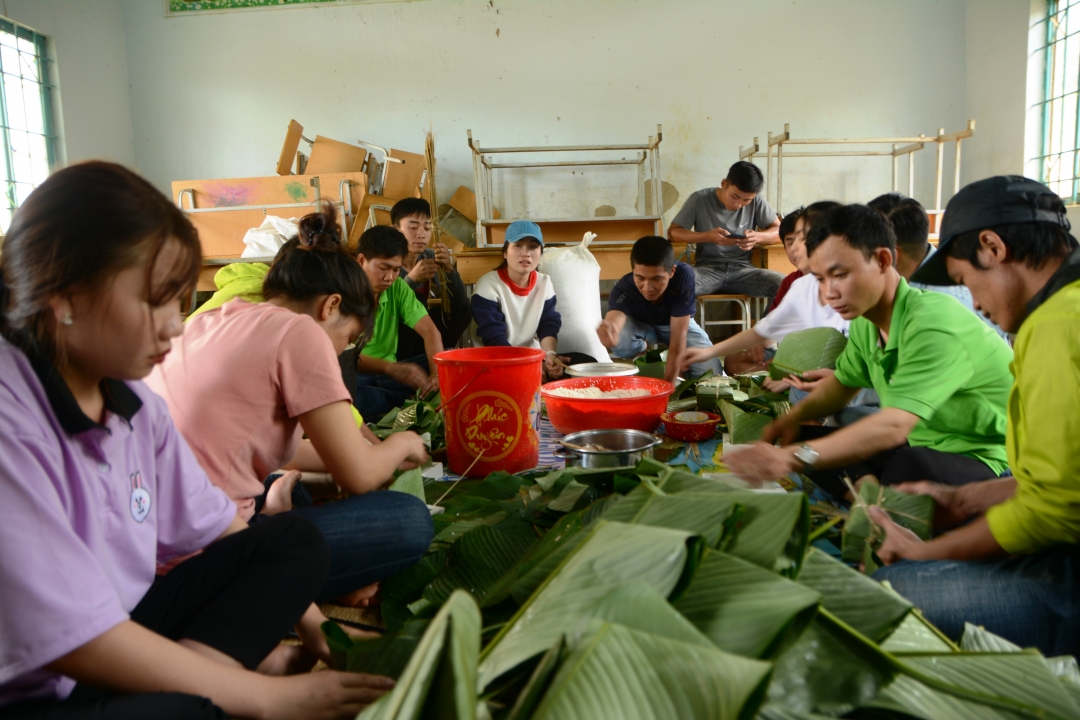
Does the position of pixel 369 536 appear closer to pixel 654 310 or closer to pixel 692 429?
pixel 692 429

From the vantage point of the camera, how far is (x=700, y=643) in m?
0.53

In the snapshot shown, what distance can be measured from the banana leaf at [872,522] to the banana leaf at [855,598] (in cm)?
46

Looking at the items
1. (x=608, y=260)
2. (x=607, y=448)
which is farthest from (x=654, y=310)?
(x=607, y=448)

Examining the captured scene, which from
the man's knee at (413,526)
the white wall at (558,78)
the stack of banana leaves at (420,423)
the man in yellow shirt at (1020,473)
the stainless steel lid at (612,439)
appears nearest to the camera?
the man in yellow shirt at (1020,473)

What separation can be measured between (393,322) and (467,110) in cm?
337

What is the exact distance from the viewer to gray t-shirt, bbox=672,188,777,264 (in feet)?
15.9

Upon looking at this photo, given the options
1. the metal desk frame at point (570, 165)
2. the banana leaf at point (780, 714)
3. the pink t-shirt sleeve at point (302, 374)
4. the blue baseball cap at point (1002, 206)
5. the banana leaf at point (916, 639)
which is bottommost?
the banana leaf at point (916, 639)

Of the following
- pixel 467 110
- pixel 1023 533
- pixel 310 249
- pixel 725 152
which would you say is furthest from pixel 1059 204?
pixel 467 110

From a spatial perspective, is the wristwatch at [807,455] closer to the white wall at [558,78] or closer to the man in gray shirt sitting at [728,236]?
the man in gray shirt sitting at [728,236]

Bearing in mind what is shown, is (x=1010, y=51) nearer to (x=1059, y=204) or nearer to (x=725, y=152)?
(x=725, y=152)

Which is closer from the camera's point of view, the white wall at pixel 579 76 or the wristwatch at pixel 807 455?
the wristwatch at pixel 807 455

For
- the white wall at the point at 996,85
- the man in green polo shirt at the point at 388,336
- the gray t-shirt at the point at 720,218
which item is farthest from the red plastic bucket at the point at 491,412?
the white wall at the point at 996,85

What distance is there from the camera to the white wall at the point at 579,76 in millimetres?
5473

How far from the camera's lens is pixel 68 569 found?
2.03ft
